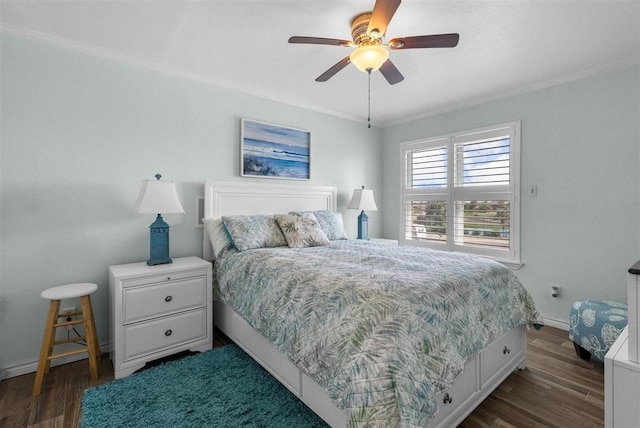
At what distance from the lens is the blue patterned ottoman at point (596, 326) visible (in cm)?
212

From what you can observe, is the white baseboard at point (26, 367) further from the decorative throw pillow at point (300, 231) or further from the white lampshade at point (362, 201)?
the white lampshade at point (362, 201)

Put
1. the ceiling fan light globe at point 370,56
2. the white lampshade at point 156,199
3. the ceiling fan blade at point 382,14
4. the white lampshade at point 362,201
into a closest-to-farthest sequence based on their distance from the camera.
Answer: the ceiling fan blade at point 382,14 < the ceiling fan light globe at point 370,56 < the white lampshade at point 156,199 < the white lampshade at point 362,201

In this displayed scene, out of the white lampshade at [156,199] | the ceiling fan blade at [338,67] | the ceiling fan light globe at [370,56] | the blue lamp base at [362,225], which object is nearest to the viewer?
the ceiling fan light globe at [370,56]

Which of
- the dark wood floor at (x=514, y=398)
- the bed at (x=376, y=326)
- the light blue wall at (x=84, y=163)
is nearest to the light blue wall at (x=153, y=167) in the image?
the light blue wall at (x=84, y=163)

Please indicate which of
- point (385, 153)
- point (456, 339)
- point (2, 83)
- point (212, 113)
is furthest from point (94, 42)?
point (385, 153)

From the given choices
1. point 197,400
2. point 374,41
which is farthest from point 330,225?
point 197,400

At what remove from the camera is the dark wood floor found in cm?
169

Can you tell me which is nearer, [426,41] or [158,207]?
[426,41]

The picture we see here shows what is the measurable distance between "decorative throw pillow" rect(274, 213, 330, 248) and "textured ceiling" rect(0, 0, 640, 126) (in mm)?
1374

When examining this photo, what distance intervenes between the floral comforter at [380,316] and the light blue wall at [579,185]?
4.04 ft

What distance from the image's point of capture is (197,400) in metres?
1.81

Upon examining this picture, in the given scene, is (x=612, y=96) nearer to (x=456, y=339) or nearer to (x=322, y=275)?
(x=456, y=339)

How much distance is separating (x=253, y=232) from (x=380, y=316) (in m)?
1.68

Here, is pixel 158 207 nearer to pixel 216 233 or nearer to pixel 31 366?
pixel 216 233
